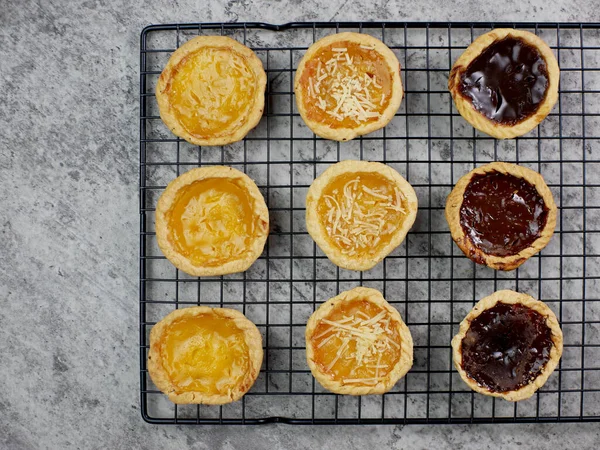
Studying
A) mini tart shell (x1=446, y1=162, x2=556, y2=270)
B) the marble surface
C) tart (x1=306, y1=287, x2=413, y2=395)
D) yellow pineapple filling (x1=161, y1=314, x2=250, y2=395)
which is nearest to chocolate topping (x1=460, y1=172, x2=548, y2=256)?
mini tart shell (x1=446, y1=162, x2=556, y2=270)

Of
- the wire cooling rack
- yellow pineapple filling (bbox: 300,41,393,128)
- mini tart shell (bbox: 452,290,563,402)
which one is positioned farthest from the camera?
the wire cooling rack

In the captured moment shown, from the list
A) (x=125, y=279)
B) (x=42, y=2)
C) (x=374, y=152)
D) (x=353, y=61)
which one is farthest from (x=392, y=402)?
(x=42, y=2)

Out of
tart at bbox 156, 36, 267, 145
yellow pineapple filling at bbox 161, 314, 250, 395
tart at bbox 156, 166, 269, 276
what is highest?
tart at bbox 156, 36, 267, 145

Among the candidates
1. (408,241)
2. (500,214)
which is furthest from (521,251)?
(408,241)

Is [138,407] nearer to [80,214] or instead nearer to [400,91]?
[80,214]

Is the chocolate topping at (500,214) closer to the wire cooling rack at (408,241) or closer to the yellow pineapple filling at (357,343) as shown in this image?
the wire cooling rack at (408,241)

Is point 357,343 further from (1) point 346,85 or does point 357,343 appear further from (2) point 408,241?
(1) point 346,85

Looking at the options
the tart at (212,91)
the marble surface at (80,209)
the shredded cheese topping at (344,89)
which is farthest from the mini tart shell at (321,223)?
the marble surface at (80,209)

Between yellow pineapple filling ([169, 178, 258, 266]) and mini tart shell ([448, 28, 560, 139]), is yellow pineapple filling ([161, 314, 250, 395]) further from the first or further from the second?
mini tart shell ([448, 28, 560, 139])
